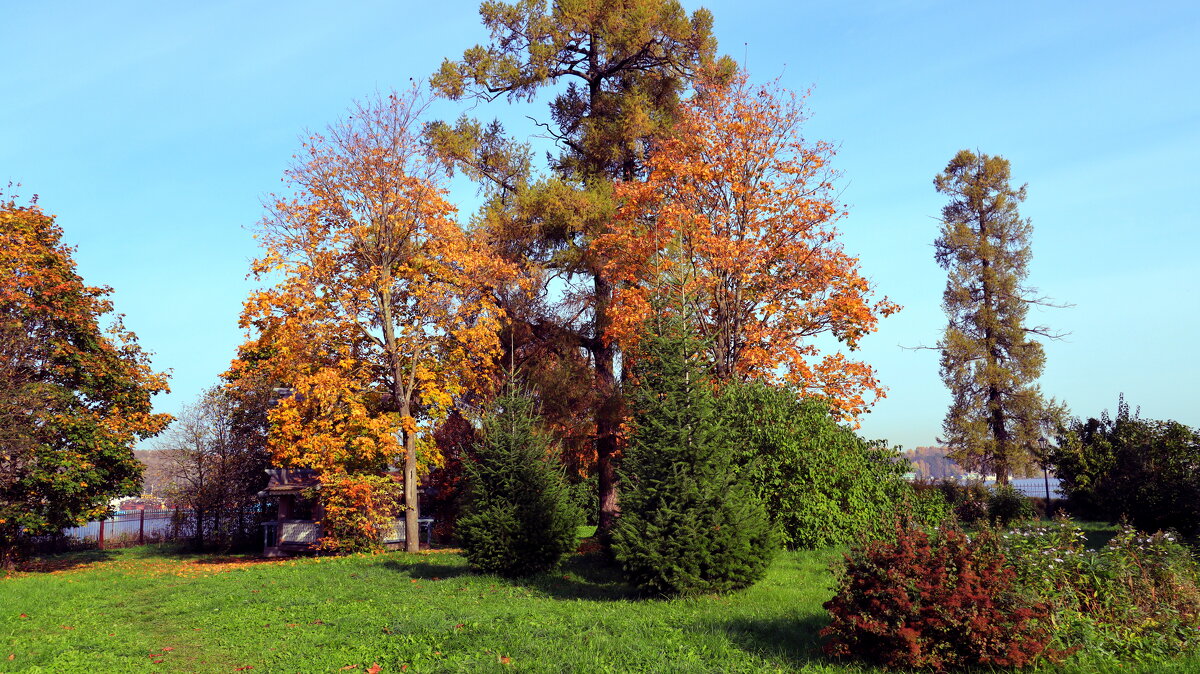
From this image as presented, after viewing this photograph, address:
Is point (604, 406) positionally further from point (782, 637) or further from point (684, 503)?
point (782, 637)

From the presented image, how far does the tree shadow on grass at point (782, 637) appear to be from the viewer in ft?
27.3

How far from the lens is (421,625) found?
408 inches

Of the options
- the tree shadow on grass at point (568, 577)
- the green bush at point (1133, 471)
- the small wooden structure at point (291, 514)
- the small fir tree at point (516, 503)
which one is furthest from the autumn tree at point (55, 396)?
the green bush at point (1133, 471)

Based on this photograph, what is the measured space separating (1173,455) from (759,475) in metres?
13.8

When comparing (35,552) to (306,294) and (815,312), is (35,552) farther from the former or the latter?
(815,312)

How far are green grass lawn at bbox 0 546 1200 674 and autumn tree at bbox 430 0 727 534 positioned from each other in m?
8.76

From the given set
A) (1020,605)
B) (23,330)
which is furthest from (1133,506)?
(23,330)

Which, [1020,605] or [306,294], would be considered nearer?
[1020,605]

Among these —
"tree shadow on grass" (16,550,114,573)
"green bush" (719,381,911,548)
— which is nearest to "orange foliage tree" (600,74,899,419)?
"green bush" (719,381,911,548)

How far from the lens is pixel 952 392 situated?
3506 centimetres

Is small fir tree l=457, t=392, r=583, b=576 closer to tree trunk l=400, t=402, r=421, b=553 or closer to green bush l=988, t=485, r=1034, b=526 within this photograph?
tree trunk l=400, t=402, r=421, b=553

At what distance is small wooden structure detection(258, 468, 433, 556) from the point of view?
27906mm

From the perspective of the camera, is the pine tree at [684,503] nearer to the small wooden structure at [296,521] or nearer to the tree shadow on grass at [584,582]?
the tree shadow on grass at [584,582]

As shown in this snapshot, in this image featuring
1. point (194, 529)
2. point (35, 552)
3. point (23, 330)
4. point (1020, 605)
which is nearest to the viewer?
point (1020, 605)
